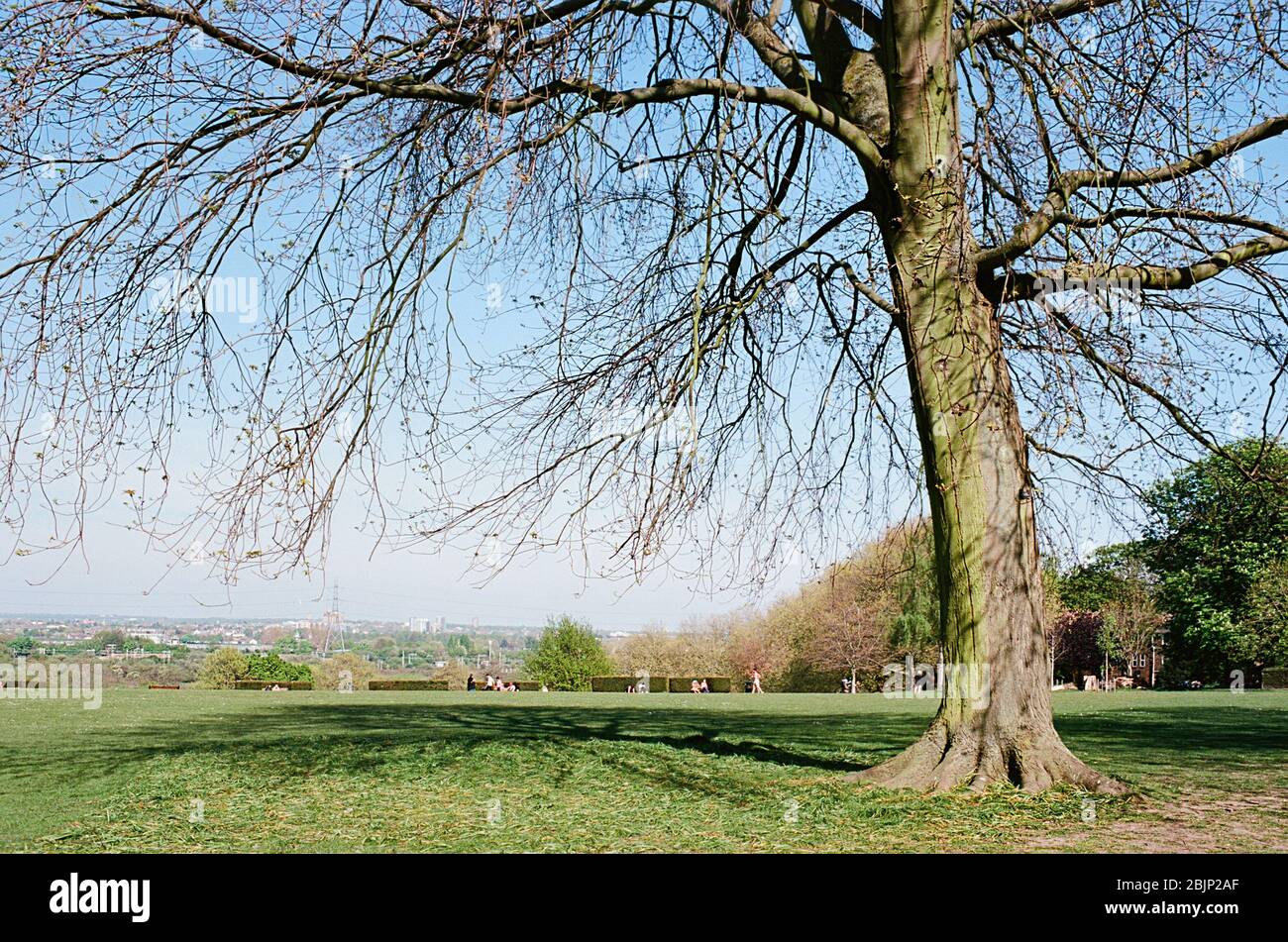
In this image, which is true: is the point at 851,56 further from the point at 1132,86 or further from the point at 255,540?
the point at 255,540

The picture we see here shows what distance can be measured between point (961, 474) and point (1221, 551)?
3435mm

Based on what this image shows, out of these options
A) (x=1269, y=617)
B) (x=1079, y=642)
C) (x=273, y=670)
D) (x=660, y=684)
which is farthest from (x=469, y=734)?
(x=1079, y=642)

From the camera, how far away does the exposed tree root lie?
874 cm

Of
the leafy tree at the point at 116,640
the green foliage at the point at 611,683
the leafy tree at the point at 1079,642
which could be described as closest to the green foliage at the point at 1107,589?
the leafy tree at the point at 1079,642

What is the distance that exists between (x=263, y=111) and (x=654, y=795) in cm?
588

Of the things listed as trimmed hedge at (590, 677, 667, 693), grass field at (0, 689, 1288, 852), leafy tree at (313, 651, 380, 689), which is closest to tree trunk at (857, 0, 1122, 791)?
grass field at (0, 689, 1288, 852)

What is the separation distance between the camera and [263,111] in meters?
8.26

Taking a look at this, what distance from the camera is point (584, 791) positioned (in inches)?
368

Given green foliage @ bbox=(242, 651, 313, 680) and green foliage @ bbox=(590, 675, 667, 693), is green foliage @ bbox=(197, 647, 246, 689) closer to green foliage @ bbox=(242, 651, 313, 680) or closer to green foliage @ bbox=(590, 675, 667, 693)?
green foliage @ bbox=(242, 651, 313, 680)

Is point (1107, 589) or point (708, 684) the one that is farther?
point (708, 684)

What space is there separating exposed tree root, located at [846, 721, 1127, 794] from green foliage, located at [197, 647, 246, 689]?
149 ft

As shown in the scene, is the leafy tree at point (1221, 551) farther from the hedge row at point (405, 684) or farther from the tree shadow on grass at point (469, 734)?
the hedge row at point (405, 684)

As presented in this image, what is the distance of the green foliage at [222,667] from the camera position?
167 feet

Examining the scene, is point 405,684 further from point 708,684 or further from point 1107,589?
point 1107,589
